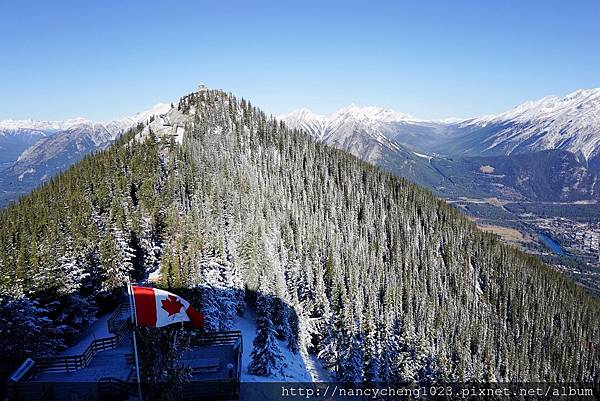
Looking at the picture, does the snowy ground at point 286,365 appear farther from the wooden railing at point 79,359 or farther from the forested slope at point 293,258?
the wooden railing at point 79,359

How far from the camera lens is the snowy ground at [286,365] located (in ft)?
118

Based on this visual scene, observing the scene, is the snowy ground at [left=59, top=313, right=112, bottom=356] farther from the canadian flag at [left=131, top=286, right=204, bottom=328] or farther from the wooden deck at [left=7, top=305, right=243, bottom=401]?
the canadian flag at [left=131, top=286, right=204, bottom=328]

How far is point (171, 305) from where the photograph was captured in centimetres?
1919

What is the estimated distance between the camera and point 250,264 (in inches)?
2202

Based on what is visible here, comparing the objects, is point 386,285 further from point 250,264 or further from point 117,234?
point 117,234

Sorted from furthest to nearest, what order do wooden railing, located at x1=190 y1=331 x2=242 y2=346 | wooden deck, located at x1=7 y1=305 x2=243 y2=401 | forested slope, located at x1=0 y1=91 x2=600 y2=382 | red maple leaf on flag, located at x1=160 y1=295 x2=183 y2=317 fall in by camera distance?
forested slope, located at x1=0 y1=91 x2=600 y2=382 → wooden railing, located at x1=190 y1=331 x2=242 y2=346 → wooden deck, located at x1=7 y1=305 x2=243 y2=401 → red maple leaf on flag, located at x1=160 y1=295 x2=183 y2=317

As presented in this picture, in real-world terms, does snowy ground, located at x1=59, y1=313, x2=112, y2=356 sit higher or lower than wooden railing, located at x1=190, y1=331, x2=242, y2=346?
lower

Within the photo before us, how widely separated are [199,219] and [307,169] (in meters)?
71.1

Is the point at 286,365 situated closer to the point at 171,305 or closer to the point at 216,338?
the point at 216,338

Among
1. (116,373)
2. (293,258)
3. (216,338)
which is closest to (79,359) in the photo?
(116,373)

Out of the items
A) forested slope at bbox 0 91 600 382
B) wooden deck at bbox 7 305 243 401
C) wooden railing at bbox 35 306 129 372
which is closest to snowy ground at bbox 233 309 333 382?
forested slope at bbox 0 91 600 382

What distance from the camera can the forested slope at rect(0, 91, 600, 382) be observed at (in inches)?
1751

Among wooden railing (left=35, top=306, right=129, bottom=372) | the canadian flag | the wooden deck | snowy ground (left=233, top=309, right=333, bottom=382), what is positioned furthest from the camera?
snowy ground (left=233, top=309, right=333, bottom=382)

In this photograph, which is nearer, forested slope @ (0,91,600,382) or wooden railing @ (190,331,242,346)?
wooden railing @ (190,331,242,346)
